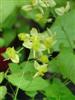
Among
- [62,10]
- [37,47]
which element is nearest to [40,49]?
[37,47]

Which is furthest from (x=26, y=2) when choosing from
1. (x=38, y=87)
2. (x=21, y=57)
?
(x=38, y=87)

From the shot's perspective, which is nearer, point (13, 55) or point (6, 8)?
point (13, 55)

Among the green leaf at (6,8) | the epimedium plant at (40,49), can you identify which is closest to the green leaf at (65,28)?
the epimedium plant at (40,49)

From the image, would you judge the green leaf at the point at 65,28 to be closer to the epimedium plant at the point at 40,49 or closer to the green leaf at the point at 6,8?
the epimedium plant at the point at 40,49

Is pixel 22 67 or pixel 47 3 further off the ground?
pixel 47 3

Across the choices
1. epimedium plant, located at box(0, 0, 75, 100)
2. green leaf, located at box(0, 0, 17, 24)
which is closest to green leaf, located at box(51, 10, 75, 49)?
epimedium plant, located at box(0, 0, 75, 100)

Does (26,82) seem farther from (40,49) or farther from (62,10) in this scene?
(62,10)

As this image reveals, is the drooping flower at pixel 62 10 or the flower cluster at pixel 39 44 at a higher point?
the drooping flower at pixel 62 10

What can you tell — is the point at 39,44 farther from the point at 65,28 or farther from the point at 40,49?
the point at 65,28
